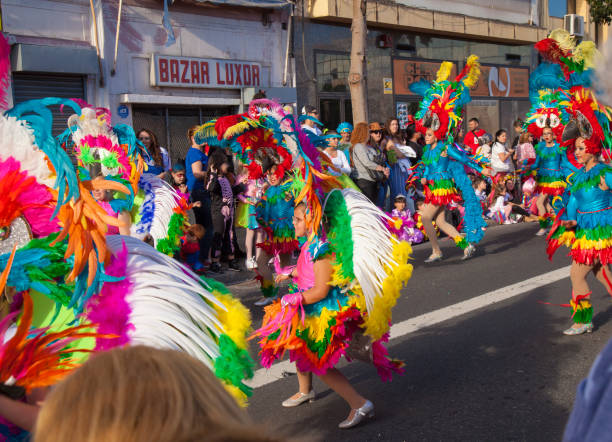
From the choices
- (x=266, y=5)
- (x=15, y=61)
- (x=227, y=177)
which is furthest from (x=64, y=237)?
(x=266, y=5)

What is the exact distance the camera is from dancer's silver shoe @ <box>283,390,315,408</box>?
13.9 feet

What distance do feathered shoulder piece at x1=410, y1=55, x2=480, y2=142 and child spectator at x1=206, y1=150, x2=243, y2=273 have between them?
8.53ft

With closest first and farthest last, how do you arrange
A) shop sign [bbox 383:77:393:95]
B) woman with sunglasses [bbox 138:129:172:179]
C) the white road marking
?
the white road marking < woman with sunglasses [bbox 138:129:172:179] < shop sign [bbox 383:77:393:95]

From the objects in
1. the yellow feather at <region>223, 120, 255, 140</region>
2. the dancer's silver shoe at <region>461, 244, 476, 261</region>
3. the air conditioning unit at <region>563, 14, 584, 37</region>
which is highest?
the air conditioning unit at <region>563, 14, 584, 37</region>

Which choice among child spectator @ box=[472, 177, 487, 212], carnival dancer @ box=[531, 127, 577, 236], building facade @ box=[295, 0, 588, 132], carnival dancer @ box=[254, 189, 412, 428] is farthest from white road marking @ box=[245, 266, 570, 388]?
building facade @ box=[295, 0, 588, 132]

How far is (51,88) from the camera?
1080 centimetres

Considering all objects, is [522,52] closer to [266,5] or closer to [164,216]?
[266,5]

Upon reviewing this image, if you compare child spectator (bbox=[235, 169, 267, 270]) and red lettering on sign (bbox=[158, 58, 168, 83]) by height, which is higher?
red lettering on sign (bbox=[158, 58, 168, 83])

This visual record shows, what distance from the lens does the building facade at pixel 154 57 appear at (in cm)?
1047

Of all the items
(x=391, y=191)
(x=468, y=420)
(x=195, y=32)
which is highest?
(x=195, y=32)

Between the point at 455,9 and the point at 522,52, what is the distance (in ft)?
13.2

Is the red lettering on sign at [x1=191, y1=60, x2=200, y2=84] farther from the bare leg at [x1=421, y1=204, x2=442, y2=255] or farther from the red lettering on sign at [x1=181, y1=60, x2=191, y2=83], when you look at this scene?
the bare leg at [x1=421, y1=204, x2=442, y2=255]

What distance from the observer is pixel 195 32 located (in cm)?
1283

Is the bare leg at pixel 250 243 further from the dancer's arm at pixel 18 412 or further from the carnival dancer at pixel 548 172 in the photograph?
the dancer's arm at pixel 18 412
